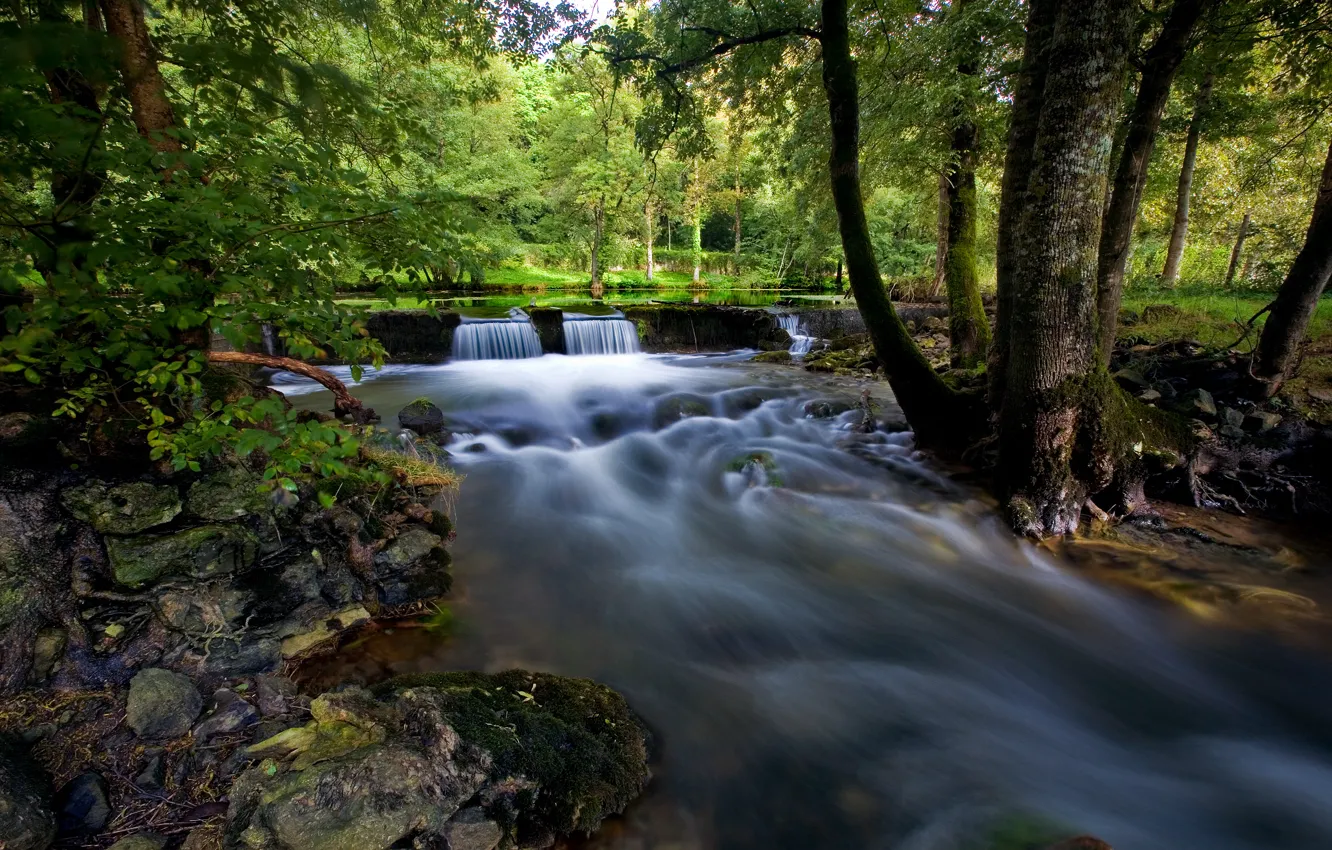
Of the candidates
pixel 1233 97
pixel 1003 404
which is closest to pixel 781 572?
pixel 1003 404

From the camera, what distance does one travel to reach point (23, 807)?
1.76 metres

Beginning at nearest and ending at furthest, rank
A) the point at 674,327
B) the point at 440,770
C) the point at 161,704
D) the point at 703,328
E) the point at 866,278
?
the point at 440,770, the point at 161,704, the point at 866,278, the point at 674,327, the point at 703,328

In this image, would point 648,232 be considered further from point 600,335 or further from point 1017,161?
point 1017,161

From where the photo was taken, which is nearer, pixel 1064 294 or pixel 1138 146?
pixel 1064 294

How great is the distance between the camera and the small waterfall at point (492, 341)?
14.3 metres

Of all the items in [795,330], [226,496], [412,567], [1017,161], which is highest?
[1017,161]

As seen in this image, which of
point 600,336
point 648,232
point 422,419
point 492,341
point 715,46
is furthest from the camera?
point 648,232

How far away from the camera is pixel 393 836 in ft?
6.10

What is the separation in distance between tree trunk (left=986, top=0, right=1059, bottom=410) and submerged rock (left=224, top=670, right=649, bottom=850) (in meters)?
4.55

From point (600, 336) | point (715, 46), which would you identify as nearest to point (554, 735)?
point (715, 46)

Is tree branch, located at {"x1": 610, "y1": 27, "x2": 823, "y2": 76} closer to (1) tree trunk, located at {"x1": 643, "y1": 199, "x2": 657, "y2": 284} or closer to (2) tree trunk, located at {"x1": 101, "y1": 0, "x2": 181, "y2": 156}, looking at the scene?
(2) tree trunk, located at {"x1": 101, "y1": 0, "x2": 181, "y2": 156}

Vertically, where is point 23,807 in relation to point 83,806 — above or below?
above

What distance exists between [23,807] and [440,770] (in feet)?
3.99

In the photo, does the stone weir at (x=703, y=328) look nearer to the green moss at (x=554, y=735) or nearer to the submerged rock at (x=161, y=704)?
the green moss at (x=554, y=735)
